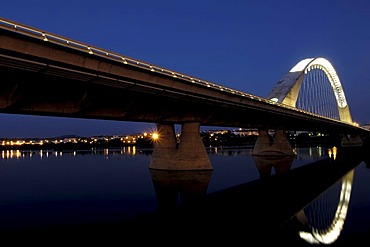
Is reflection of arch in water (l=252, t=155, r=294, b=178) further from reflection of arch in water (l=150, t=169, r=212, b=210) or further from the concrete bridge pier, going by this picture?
reflection of arch in water (l=150, t=169, r=212, b=210)

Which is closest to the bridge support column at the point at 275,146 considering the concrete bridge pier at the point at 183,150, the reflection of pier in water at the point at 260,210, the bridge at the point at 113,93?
the bridge at the point at 113,93

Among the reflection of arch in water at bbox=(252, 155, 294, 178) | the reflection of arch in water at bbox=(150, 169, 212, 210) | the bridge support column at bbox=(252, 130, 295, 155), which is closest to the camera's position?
the reflection of arch in water at bbox=(150, 169, 212, 210)

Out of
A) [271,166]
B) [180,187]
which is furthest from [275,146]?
[180,187]

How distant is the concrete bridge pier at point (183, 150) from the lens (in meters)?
42.1

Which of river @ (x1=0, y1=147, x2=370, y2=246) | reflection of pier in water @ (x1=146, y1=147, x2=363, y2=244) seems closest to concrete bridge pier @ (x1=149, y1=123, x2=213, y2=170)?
river @ (x1=0, y1=147, x2=370, y2=246)

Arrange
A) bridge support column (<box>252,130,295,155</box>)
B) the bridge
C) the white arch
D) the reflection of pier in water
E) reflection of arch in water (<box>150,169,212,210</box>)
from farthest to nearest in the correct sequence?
the white arch
bridge support column (<box>252,130,295,155</box>)
reflection of arch in water (<box>150,169,212,210</box>)
the bridge
the reflection of pier in water

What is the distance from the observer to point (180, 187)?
1198 inches

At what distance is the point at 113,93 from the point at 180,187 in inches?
367

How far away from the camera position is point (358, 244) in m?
13.4

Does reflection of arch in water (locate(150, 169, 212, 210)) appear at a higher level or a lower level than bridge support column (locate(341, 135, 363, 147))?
Answer: lower

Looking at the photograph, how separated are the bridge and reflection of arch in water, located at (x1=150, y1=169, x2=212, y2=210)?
3.10m

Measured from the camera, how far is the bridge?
2059 centimetres

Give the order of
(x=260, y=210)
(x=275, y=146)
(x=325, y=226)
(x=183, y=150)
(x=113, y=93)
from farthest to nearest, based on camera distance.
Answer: (x=275, y=146), (x=183, y=150), (x=113, y=93), (x=260, y=210), (x=325, y=226)

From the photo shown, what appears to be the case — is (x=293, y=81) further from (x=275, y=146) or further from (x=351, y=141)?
(x=351, y=141)
